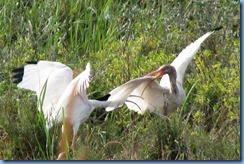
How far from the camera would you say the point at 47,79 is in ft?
26.1

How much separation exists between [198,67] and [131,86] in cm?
86

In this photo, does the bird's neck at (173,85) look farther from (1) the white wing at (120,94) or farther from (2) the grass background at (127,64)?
(1) the white wing at (120,94)

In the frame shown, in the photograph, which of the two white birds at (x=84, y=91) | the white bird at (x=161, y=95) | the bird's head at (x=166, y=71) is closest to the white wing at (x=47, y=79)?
the two white birds at (x=84, y=91)

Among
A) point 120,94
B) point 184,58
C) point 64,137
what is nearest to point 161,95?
point 184,58

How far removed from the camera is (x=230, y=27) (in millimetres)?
8789

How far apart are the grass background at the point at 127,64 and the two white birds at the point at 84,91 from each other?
0.10 m

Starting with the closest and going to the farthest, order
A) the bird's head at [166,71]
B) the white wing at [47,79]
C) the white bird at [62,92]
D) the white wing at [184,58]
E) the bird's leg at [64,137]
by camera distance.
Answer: the bird's leg at [64,137] → the white bird at [62,92] → the white wing at [47,79] → the bird's head at [166,71] → the white wing at [184,58]

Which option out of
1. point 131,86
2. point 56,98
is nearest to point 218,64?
point 131,86

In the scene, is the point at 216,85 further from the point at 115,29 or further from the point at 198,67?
the point at 115,29

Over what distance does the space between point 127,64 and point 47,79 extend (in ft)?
2.52

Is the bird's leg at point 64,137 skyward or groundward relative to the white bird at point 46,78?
groundward

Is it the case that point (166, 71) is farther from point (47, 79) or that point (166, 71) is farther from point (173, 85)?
point (47, 79)

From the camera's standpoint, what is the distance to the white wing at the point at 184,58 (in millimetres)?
8398

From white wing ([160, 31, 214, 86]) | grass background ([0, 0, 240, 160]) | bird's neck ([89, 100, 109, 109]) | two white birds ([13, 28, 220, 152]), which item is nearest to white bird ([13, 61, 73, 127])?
two white birds ([13, 28, 220, 152])
